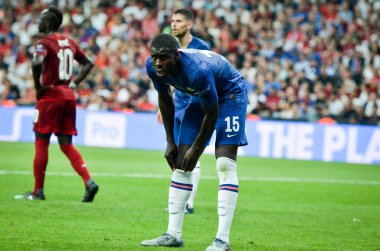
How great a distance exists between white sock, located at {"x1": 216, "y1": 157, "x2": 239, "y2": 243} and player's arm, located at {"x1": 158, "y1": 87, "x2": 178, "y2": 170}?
479mm

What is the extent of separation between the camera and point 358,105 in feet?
77.3

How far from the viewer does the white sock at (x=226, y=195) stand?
725cm

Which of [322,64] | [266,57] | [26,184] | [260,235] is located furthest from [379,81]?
[260,235]

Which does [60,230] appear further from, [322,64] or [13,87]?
[322,64]

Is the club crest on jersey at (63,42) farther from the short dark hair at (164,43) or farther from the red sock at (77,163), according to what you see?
the short dark hair at (164,43)

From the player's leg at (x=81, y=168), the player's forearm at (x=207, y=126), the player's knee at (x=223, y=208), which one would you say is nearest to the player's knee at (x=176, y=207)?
the player's knee at (x=223, y=208)

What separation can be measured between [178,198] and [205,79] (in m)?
1.38

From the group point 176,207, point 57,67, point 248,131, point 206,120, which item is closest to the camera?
point 206,120

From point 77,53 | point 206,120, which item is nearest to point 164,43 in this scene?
point 206,120

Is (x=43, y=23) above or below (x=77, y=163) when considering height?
above

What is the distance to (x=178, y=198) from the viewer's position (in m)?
7.55

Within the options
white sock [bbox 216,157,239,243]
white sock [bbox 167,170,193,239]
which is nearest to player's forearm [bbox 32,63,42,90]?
white sock [bbox 167,170,193,239]

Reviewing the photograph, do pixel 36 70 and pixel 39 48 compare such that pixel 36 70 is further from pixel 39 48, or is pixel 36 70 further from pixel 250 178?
pixel 250 178

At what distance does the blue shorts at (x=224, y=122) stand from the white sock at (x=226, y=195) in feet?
0.75
